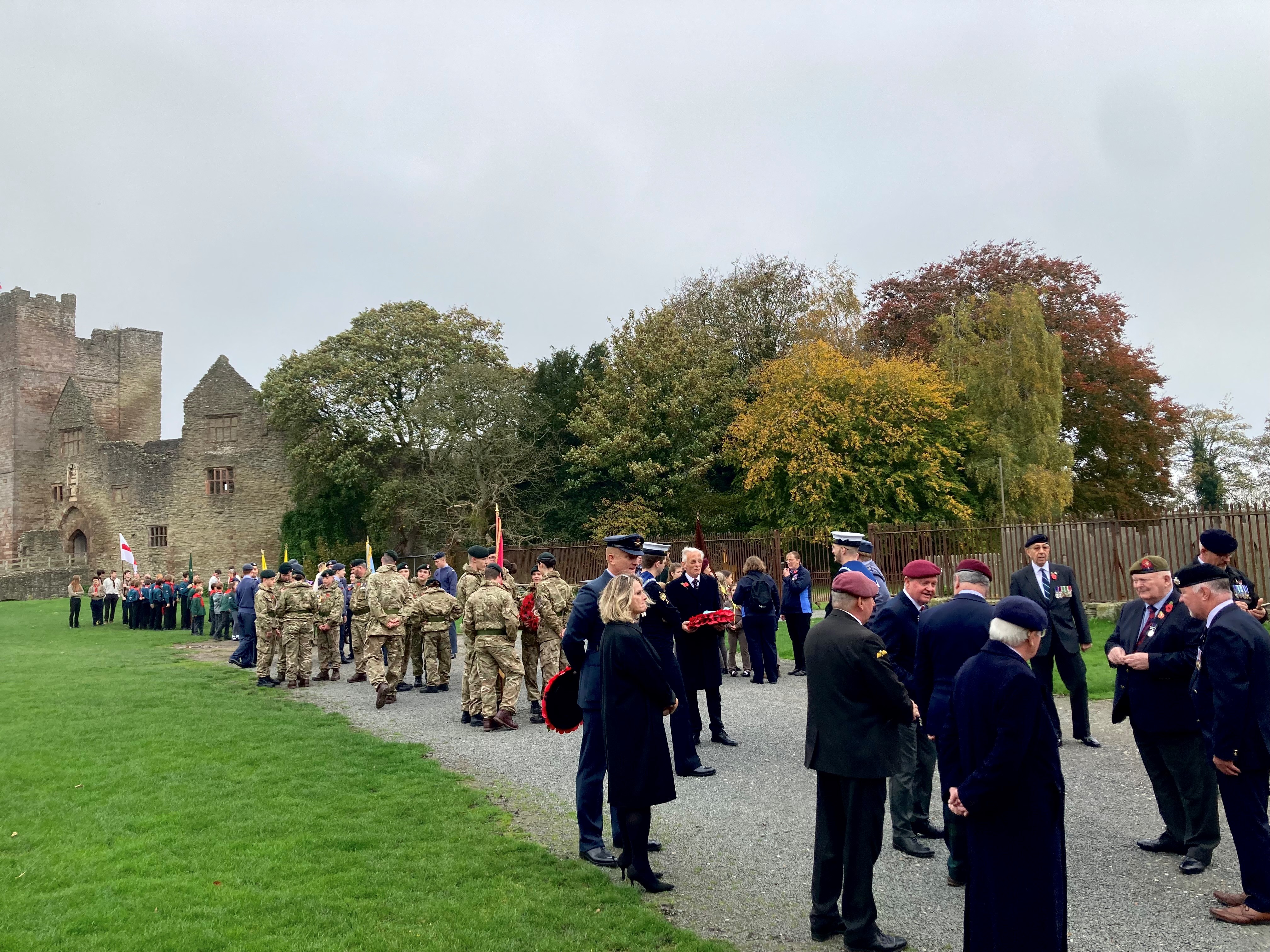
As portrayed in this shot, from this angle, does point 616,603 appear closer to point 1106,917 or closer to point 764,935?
point 764,935

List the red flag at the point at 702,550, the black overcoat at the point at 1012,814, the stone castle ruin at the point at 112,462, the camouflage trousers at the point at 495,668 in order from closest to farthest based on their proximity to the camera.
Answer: the black overcoat at the point at 1012,814 < the red flag at the point at 702,550 < the camouflage trousers at the point at 495,668 < the stone castle ruin at the point at 112,462

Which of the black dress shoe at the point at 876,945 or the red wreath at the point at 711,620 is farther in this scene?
the red wreath at the point at 711,620

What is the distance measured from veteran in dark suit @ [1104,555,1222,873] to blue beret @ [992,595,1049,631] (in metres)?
2.30

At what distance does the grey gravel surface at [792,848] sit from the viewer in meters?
4.67

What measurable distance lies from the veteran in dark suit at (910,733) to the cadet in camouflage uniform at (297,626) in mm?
10634

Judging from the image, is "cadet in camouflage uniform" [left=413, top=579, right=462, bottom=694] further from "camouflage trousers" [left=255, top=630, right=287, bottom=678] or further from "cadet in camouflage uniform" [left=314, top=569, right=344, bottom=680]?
"camouflage trousers" [left=255, top=630, right=287, bottom=678]

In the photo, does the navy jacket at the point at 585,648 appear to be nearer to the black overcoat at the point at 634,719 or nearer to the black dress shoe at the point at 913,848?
the black overcoat at the point at 634,719

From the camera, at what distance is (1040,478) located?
97.0 feet

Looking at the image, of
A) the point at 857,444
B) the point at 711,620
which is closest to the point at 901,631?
the point at 711,620

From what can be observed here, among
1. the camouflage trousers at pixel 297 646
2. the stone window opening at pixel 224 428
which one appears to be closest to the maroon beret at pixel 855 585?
the camouflage trousers at pixel 297 646

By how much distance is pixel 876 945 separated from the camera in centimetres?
443

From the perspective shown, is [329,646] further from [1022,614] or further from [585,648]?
[1022,614]

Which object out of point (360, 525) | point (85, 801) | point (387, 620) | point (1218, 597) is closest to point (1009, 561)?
point (387, 620)

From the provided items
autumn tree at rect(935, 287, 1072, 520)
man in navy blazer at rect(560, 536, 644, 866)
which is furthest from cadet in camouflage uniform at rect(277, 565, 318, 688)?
autumn tree at rect(935, 287, 1072, 520)
